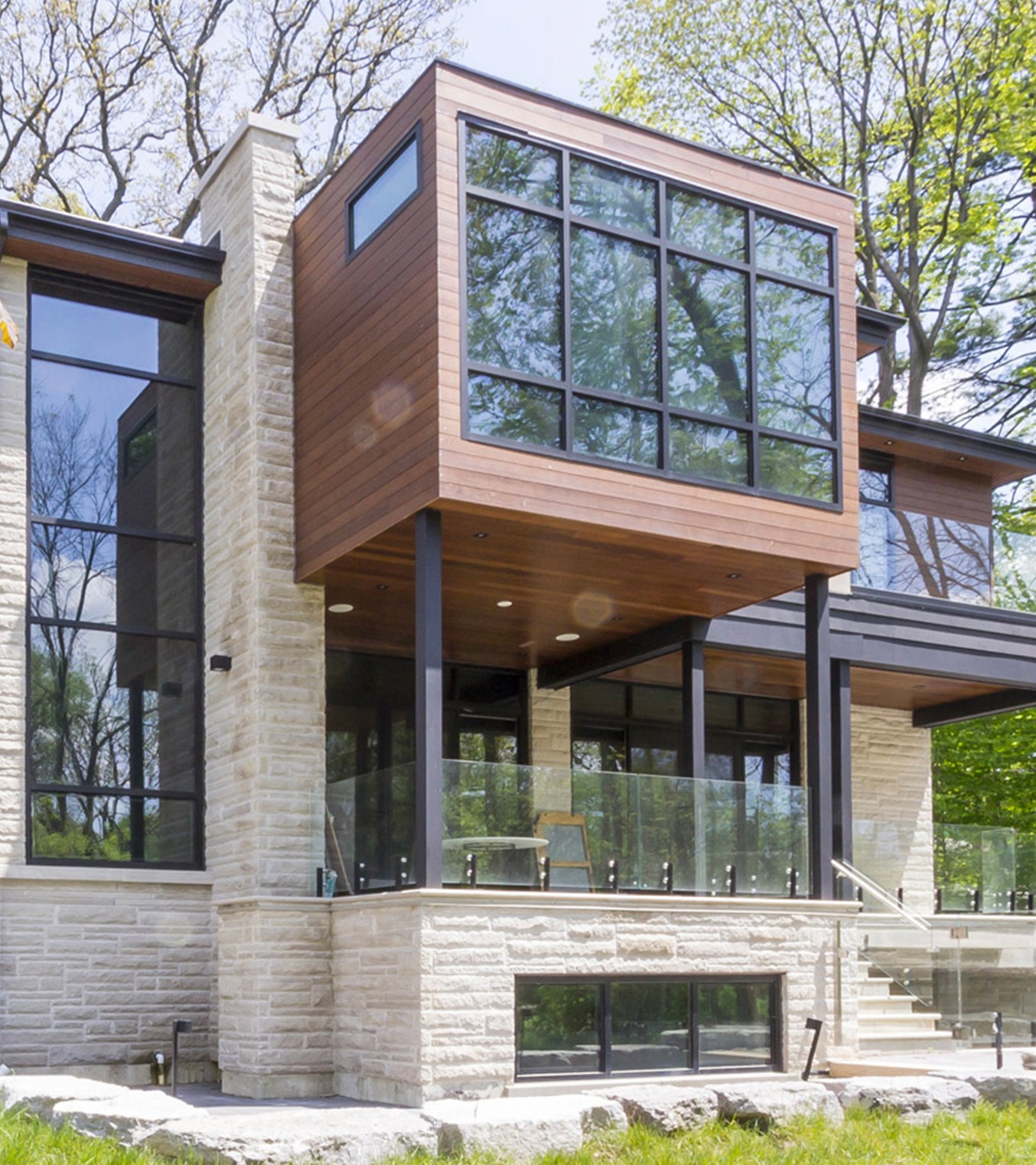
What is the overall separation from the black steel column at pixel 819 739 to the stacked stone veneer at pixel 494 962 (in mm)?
359

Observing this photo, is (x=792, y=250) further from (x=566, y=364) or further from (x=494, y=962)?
(x=494, y=962)

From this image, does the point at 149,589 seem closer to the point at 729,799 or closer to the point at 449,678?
the point at 449,678

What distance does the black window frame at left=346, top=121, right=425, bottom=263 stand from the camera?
1139 cm

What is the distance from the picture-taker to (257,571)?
41.6ft

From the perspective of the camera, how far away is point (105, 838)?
1267cm

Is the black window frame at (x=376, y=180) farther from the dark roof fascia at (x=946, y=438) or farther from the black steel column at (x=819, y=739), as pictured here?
the dark roof fascia at (x=946, y=438)

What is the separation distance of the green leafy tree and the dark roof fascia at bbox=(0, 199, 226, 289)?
51.6 ft

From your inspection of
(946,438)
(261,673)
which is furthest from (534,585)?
(946,438)

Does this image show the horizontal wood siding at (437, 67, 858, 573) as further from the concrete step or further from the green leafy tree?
the green leafy tree

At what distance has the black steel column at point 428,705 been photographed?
10.8 m

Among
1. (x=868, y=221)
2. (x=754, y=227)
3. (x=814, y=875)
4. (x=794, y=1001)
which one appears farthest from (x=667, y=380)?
(x=868, y=221)

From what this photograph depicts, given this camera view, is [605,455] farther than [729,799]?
No

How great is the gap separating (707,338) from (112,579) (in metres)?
5.59

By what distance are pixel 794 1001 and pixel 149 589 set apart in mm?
6654
